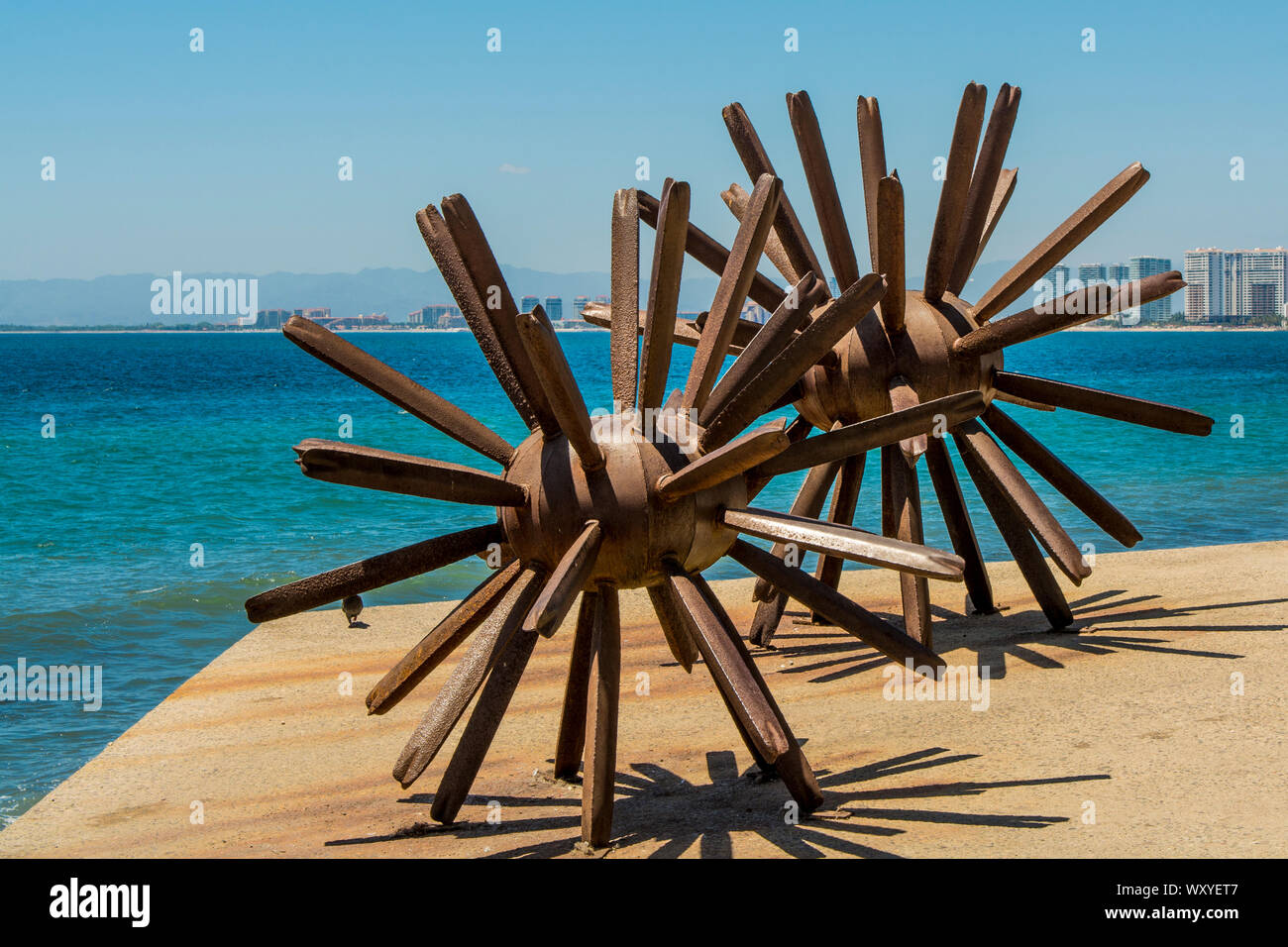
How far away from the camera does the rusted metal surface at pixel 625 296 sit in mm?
6117

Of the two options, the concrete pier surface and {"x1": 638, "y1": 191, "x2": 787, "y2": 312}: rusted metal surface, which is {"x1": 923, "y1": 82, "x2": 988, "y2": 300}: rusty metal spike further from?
the concrete pier surface

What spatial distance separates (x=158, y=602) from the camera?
17.5m

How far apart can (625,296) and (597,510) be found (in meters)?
1.25

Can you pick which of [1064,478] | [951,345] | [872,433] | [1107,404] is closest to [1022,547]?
[1064,478]

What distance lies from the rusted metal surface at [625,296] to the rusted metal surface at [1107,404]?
3.46m

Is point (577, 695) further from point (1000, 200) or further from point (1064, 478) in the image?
point (1000, 200)

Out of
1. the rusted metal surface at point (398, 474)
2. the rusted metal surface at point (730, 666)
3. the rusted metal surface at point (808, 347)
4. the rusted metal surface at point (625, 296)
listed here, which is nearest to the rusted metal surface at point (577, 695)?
the rusted metal surface at point (730, 666)

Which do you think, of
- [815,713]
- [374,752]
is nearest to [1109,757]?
[815,713]

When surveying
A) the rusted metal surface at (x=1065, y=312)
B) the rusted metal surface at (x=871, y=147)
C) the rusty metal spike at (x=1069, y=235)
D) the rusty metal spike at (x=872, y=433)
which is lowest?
the rusty metal spike at (x=872, y=433)

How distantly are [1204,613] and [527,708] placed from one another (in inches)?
209

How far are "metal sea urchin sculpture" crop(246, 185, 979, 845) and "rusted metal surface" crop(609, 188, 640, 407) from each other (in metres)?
0.02

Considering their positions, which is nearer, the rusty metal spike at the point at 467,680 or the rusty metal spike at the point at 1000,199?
the rusty metal spike at the point at 467,680

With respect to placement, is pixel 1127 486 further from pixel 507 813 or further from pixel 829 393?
pixel 507 813

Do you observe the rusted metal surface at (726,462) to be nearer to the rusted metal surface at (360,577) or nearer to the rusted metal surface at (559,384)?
the rusted metal surface at (559,384)
